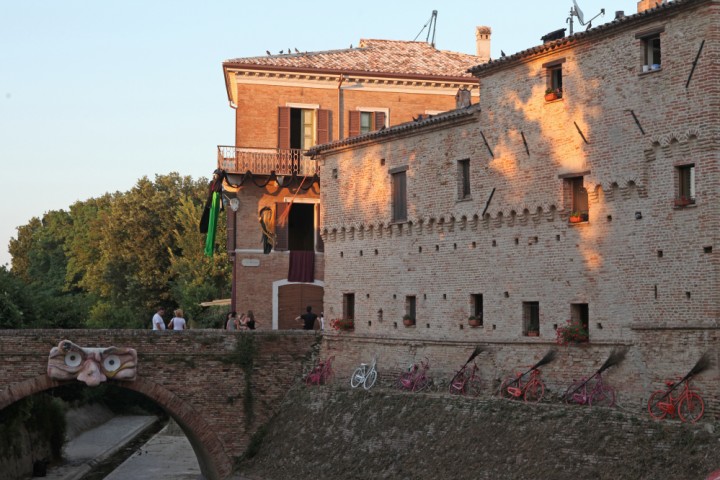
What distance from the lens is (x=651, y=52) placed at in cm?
2716

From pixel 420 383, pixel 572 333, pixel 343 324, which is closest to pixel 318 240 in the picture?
pixel 343 324

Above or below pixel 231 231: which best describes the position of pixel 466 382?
below

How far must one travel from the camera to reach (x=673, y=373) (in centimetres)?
2605

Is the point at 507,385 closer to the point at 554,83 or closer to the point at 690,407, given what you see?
the point at 690,407

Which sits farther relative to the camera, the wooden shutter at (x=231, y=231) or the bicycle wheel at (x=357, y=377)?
the wooden shutter at (x=231, y=231)

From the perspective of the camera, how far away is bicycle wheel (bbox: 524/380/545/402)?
2923cm

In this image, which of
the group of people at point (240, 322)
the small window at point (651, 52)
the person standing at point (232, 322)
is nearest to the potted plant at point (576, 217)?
the small window at point (651, 52)

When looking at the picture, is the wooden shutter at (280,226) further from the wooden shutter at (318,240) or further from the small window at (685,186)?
the small window at (685,186)

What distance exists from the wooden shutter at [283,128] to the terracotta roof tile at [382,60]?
5.35 feet

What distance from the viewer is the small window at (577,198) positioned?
2902cm

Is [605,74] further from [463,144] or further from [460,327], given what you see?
[460,327]

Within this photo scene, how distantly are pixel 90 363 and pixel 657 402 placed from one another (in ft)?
54.5

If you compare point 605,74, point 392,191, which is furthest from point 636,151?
point 392,191


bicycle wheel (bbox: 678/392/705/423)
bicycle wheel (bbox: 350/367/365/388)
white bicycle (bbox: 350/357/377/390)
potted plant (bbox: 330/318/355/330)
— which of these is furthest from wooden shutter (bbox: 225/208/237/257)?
bicycle wheel (bbox: 678/392/705/423)
